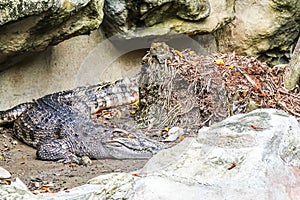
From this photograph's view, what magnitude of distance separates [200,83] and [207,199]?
244 centimetres

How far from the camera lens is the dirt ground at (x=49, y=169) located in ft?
11.9

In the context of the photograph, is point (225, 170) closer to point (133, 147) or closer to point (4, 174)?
point (4, 174)

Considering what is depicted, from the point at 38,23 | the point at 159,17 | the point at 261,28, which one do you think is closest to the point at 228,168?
the point at 38,23

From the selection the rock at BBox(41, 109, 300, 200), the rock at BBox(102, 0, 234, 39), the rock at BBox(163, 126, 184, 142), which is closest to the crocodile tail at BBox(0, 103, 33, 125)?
the rock at BBox(102, 0, 234, 39)

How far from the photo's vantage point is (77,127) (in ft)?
15.8

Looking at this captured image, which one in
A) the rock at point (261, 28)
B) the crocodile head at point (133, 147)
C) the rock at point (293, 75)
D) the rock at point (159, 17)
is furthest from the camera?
the rock at point (261, 28)

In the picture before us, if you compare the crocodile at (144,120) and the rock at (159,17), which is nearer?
the crocodile at (144,120)

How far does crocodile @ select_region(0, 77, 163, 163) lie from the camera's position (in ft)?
14.3

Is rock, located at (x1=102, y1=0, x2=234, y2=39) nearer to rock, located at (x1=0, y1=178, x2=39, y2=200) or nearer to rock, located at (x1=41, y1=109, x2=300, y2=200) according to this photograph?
rock, located at (x1=41, y1=109, x2=300, y2=200)

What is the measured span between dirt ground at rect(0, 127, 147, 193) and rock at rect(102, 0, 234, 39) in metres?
1.40

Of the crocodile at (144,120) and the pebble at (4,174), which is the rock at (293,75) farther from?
the pebble at (4,174)

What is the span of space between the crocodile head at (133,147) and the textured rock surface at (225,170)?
1656 millimetres

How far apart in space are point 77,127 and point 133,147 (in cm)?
73

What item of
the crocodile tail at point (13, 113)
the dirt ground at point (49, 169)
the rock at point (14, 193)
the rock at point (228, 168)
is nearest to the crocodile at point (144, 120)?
the crocodile tail at point (13, 113)
